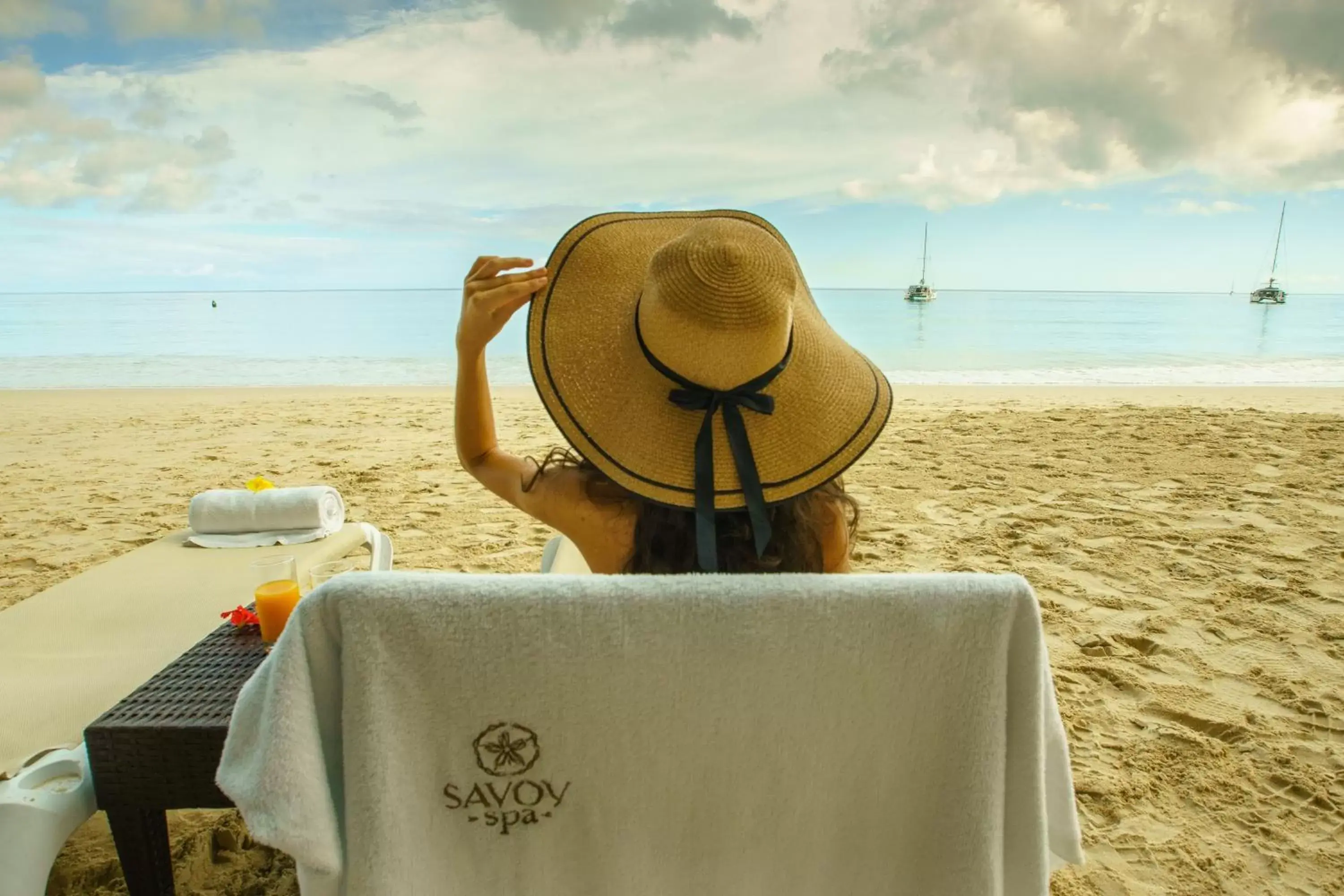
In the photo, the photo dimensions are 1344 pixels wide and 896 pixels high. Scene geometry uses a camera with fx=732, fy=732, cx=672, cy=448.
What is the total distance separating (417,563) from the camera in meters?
3.19

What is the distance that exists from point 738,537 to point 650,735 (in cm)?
31

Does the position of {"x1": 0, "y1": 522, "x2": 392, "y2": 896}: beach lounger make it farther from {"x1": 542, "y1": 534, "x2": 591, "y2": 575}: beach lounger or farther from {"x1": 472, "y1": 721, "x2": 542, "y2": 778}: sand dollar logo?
{"x1": 472, "y1": 721, "x2": 542, "y2": 778}: sand dollar logo

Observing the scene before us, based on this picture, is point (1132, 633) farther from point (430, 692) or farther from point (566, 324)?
point (430, 692)

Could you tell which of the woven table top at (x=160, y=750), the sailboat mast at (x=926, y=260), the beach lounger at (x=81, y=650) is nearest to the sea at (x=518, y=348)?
the beach lounger at (x=81, y=650)

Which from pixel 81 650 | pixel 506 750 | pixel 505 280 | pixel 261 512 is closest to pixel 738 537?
pixel 506 750

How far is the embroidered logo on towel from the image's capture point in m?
0.68

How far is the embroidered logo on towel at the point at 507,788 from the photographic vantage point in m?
0.68

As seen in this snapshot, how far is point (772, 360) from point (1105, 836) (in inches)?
58.4

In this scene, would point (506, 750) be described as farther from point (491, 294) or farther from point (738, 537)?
point (491, 294)

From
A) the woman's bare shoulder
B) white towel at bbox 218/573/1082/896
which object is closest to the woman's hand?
the woman's bare shoulder

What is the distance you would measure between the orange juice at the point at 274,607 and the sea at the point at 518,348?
9.12 m

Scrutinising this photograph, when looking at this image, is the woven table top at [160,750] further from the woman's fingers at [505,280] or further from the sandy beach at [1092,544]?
the woman's fingers at [505,280]

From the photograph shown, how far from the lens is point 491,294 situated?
1.02m

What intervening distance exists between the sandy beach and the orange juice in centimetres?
53
